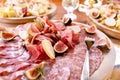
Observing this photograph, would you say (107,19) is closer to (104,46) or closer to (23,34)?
(104,46)

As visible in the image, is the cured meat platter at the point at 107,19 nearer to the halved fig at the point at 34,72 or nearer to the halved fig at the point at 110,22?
the halved fig at the point at 110,22

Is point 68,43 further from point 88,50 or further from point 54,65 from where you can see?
point 54,65

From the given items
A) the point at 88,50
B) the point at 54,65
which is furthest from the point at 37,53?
the point at 88,50

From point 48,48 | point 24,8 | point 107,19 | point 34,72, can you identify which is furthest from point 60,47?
point 24,8

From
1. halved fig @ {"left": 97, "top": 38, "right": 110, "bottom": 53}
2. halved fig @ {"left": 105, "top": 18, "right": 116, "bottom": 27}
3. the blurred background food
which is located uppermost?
the blurred background food

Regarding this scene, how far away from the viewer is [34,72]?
3.93ft

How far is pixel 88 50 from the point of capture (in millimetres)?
1505

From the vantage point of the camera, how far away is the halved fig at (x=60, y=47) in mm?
1423

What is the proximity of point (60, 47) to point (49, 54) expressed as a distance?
10cm

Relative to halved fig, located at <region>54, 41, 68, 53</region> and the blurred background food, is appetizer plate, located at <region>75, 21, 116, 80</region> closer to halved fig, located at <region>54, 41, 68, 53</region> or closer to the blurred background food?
halved fig, located at <region>54, 41, 68, 53</region>

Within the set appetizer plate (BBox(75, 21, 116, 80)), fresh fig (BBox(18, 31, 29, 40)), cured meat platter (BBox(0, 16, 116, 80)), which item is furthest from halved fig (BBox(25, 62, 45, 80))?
fresh fig (BBox(18, 31, 29, 40))

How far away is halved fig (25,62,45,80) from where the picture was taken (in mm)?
1187

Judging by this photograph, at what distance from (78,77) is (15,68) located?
0.35 meters

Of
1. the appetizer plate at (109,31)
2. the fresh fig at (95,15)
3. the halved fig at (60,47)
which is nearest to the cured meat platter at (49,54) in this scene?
the halved fig at (60,47)
